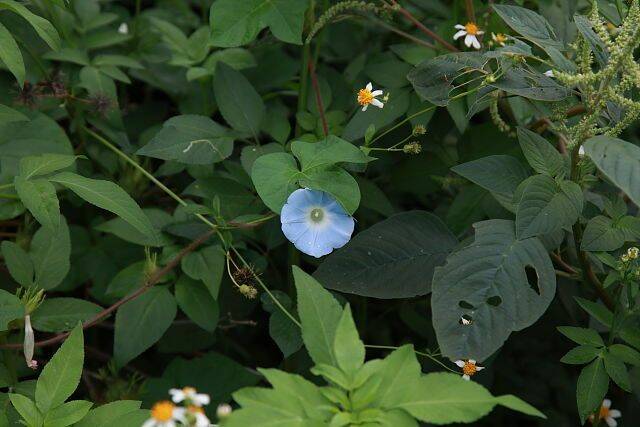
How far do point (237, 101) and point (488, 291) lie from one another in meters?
0.71

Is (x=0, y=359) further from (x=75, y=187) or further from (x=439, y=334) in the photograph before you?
(x=439, y=334)

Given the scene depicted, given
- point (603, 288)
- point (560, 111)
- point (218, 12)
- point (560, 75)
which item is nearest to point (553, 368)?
point (603, 288)

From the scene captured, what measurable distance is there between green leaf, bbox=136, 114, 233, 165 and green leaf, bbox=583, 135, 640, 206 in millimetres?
722

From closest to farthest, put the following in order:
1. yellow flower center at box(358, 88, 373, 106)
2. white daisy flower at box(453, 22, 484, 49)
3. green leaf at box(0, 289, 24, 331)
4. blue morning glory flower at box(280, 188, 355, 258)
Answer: green leaf at box(0, 289, 24, 331) → blue morning glory flower at box(280, 188, 355, 258) → yellow flower center at box(358, 88, 373, 106) → white daisy flower at box(453, 22, 484, 49)

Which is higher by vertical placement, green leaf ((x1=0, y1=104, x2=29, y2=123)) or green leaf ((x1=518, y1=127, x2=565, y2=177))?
green leaf ((x1=0, y1=104, x2=29, y2=123))

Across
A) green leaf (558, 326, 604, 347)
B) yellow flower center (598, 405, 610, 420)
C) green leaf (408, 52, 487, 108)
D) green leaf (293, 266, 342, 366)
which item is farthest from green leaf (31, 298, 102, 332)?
yellow flower center (598, 405, 610, 420)

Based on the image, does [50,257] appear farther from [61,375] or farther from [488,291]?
[488,291]

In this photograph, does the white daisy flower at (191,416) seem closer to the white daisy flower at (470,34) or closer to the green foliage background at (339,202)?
the green foliage background at (339,202)

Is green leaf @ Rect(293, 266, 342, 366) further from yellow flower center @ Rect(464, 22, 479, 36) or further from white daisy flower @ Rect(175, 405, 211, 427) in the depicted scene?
yellow flower center @ Rect(464, 22, 479, 36)

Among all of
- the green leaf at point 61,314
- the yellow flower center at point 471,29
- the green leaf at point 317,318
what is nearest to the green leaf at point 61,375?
the green leaf at point 61,314

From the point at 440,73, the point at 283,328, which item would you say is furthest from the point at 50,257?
the point at 440,73

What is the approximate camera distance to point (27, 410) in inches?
44.2

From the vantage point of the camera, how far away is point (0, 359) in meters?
1.47

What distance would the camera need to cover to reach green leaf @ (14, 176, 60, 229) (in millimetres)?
1227
